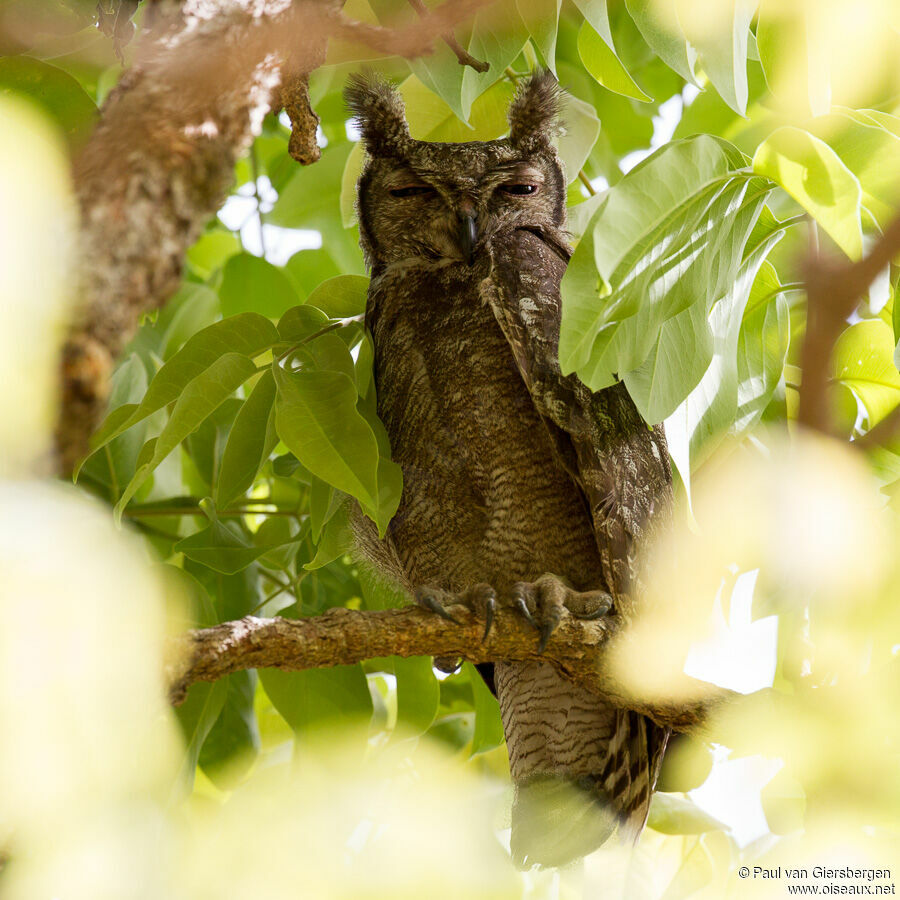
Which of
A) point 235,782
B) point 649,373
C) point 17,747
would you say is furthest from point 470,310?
point 17,747

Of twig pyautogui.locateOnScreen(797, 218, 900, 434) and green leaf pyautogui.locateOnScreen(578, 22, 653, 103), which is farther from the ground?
green leaf pyautogui.locateOnScreen(578, 22, 653, 103)

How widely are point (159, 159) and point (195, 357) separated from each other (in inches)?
25.7

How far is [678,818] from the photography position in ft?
5.72

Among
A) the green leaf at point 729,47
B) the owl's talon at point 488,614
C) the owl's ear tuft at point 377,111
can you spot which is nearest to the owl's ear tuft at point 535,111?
the owl's ear tuft at point 377,111

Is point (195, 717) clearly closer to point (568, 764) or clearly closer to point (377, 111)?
point (568, 764)

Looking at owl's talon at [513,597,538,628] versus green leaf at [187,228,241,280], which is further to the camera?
green leaf at [187,228,241,280]

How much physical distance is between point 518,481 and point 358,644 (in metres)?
0.52

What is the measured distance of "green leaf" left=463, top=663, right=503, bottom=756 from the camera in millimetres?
1784

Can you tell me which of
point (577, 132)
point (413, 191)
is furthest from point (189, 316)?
point (577, 132)

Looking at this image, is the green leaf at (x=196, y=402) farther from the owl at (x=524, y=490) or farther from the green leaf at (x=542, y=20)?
the green leaf at (x=542, y=20)

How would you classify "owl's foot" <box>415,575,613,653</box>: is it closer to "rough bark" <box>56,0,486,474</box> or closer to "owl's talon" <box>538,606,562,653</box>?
"owl's talon" <box>538,606,562,653</box>

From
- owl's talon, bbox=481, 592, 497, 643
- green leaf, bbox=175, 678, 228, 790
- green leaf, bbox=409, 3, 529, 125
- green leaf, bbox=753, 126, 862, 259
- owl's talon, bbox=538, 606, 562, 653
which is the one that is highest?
green leaf, bbox=409, 3, 529, 125

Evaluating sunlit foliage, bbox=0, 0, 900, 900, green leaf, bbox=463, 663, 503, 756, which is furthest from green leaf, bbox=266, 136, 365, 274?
green leaf, bbox=463, 663, 503, 756

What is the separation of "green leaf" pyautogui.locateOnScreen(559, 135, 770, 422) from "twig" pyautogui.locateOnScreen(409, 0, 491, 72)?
40cm
